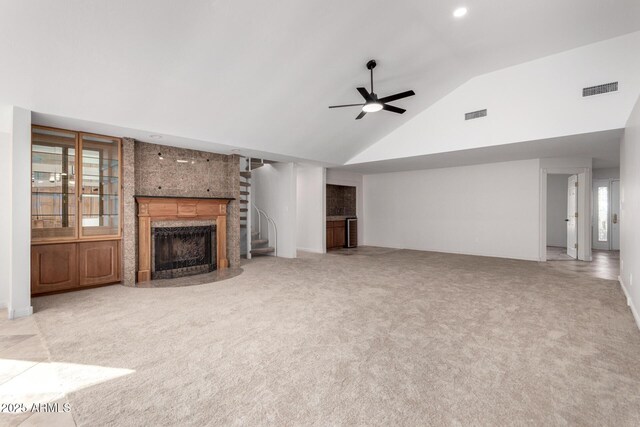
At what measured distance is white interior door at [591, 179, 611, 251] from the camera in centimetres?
954

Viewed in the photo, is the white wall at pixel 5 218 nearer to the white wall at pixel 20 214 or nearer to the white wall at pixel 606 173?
the white wall at pixel 20 214

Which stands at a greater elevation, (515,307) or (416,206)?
(416,206)

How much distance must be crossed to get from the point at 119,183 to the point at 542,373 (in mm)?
6262

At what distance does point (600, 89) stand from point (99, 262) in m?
8.49

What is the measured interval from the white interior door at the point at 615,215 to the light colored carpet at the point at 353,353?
6219mm

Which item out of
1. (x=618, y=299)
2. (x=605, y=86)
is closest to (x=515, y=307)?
(x=618, y=299)

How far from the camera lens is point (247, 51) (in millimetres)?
3865

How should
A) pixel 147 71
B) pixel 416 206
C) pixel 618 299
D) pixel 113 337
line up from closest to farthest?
pixel 113 337, pixel 147 71, pixel 618 299, pixel 416 206

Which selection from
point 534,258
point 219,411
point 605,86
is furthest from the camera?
point 534,258

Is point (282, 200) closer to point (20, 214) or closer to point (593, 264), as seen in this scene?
point (20, 214)

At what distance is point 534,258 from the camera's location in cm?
763

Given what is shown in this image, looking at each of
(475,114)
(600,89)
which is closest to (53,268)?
(475,114)

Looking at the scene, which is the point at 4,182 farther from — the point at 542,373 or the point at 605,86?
the point at 605,86

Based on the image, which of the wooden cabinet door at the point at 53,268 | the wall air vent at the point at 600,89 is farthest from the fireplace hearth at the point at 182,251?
the wall air vent at the point at 600,89
